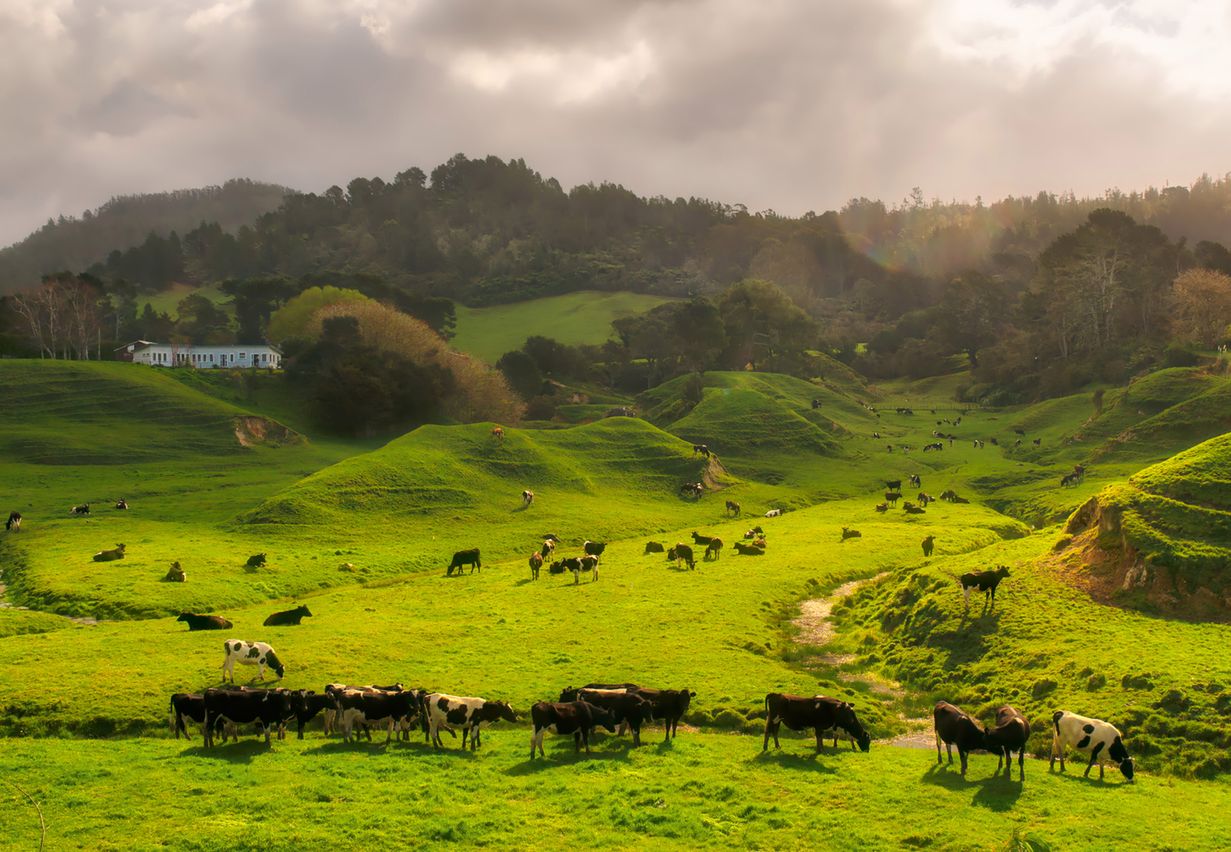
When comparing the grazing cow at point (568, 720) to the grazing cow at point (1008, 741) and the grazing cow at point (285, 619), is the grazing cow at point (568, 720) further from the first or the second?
the grazing cow at point (285, 619)

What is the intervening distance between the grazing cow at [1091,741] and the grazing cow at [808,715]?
4.95m

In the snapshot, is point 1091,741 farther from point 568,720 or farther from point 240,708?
point 240,708

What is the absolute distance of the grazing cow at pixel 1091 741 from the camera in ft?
75.5

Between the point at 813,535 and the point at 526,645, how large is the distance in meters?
33.7

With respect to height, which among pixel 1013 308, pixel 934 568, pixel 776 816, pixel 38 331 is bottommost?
pixel 776 816

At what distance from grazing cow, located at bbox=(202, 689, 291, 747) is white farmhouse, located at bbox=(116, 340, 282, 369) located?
139262 mm

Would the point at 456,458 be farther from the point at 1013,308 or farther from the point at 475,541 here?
the point at 1013,308

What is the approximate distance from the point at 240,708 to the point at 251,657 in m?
5.69

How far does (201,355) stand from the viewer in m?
159

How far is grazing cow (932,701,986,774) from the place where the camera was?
2272 centimetres

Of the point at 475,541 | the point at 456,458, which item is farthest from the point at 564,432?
the point at 475,541

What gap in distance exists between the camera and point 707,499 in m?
83.8

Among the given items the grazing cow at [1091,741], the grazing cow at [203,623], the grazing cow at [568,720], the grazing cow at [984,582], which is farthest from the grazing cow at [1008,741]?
the grazing cow at [203,623]

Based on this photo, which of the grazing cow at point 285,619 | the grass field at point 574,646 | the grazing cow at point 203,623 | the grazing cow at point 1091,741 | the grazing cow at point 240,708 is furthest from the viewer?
the grazing cow at point 285,619
